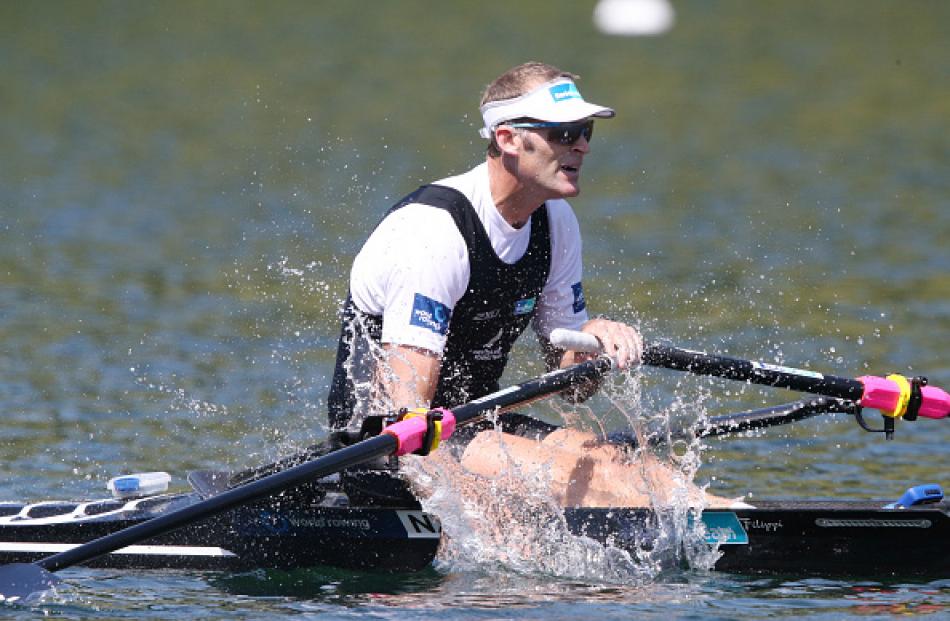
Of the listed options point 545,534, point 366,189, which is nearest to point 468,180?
point 545,534

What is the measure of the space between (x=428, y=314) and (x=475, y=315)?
40 cm

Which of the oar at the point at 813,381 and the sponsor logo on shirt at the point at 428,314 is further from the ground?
the sponsor logo on shirt at the point at 428,314

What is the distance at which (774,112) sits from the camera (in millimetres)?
22109

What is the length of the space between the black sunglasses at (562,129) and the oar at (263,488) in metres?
1.12

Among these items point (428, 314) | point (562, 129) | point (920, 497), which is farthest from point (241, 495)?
point (920, 497)

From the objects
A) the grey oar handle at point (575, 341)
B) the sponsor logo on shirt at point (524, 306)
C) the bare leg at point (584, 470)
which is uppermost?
the sponsor logo on shirt at point (524, 306)

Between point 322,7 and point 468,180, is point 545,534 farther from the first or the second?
point 322,7

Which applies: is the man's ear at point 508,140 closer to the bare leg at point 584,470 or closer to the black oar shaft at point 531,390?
the black oar shaft at point 531,390

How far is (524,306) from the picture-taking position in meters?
6.82

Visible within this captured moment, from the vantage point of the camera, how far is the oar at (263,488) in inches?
227

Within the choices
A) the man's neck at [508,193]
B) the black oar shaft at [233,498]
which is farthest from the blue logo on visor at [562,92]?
the black oar shaft at [233,498]

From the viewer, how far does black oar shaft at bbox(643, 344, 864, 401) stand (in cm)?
655

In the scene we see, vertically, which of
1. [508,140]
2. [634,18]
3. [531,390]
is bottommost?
[531,390]

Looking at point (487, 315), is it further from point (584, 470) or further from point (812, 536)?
point (812, 536)
